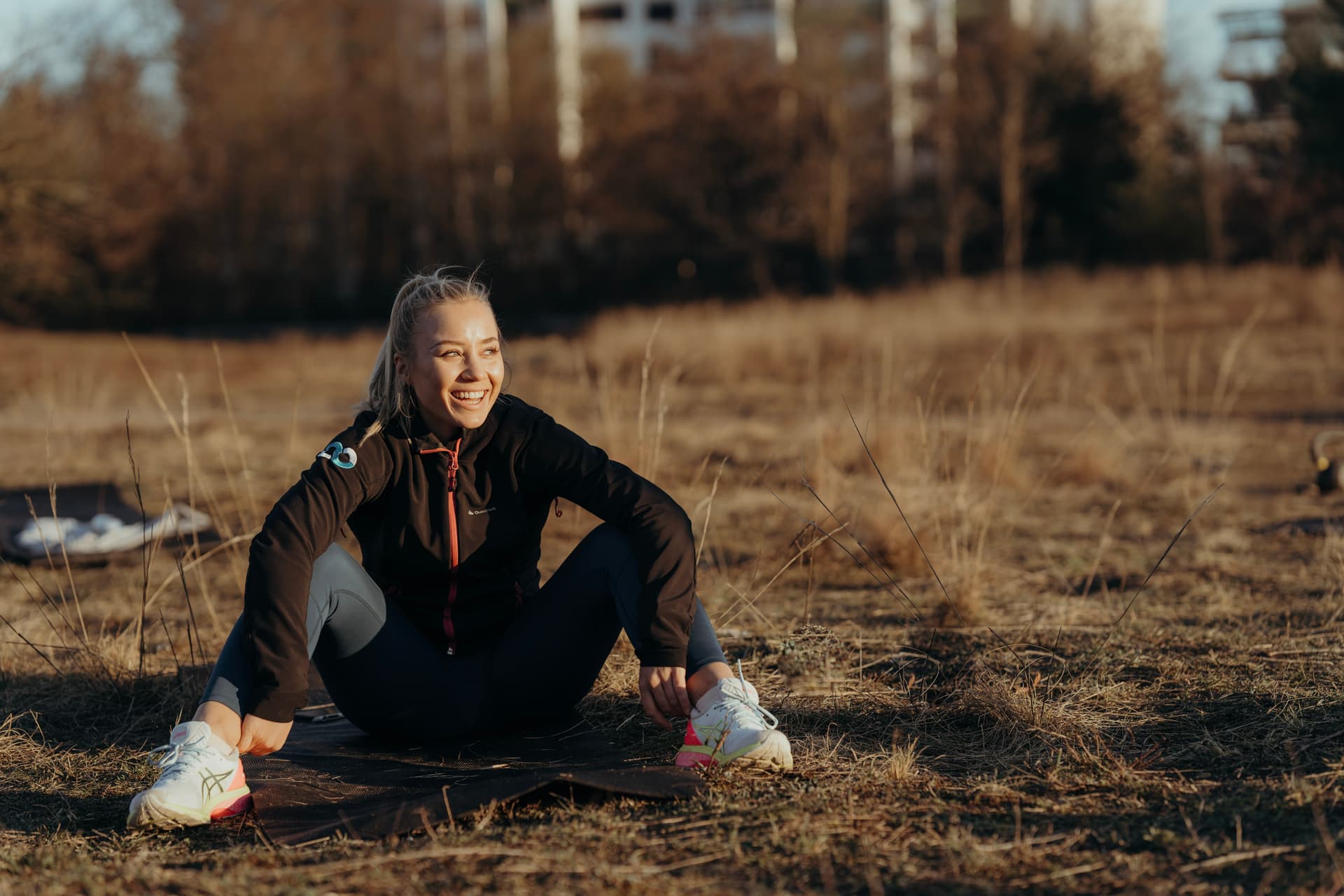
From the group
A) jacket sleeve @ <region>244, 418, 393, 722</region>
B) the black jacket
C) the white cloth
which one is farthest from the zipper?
the white cloth

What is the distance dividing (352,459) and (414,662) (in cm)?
48

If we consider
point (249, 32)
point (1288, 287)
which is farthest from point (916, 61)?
point (1288, 287)

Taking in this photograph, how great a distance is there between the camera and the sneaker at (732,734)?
2.56 metres

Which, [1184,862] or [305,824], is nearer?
[1184,862]

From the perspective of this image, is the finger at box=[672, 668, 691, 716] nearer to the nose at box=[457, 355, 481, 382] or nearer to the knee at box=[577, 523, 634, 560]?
the knee at box=[577, 523, 634, 560]

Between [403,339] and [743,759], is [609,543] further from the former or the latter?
[403,339]

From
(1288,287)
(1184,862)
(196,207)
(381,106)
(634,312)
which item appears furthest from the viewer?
(381,106)

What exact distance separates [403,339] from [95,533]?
10.4 ft

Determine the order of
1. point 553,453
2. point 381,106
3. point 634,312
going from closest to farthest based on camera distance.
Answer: point 553,453 → point 634,312 → point 381,106

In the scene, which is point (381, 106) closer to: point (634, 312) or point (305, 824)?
point (634, 312)

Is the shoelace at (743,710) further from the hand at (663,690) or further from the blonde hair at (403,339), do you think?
the blonde hair at (403,339)

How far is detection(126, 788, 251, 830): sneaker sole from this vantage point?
2.38 meters

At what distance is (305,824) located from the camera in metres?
2.46

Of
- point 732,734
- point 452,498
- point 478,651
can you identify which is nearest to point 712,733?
point 732,734
